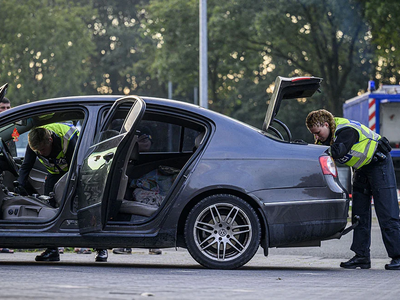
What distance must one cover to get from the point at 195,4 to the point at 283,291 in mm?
26991

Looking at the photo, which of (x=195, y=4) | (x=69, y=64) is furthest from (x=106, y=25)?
(x=195, y=4)

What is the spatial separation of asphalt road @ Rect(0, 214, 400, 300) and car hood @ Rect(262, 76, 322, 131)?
137 cm

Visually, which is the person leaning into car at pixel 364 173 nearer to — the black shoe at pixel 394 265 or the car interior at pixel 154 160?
the black shoe at pixel 394 265

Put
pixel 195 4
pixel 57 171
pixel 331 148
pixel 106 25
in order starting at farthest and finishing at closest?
1. pixel 106 25
2. pixel 195 4
3. pixel 57 171
4. pixel 331 148

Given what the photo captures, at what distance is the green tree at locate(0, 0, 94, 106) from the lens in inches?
1495

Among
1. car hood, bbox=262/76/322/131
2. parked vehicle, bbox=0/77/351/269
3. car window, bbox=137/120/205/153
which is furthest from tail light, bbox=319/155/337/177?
car window, bbox=137/120/205/153

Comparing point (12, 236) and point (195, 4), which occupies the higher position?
point (195, 4)

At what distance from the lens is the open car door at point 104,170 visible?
684cm

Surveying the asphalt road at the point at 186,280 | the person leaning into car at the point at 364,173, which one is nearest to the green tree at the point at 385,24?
the asphalt road at the point at 186,280

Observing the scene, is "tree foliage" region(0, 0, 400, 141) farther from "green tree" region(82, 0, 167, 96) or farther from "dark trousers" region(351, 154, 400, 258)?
"dark trousers" region(351, 154, 400, 258)

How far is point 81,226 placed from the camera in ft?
23.1

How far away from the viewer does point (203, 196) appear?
712 centimetres

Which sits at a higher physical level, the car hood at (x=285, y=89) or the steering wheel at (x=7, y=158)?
the car hood at (x=285, y=89)

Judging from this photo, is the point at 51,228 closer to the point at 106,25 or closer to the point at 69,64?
the point at 69,64
